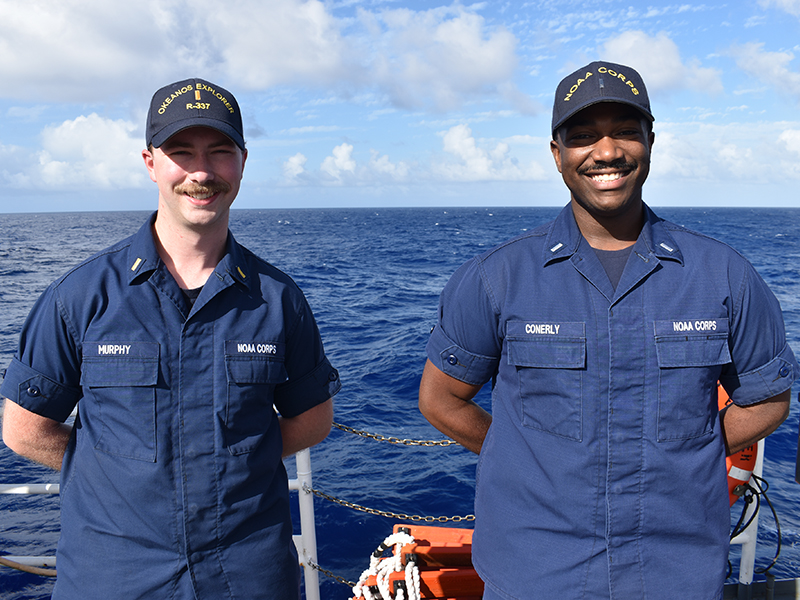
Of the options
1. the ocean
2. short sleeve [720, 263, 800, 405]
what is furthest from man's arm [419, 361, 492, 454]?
the ocean

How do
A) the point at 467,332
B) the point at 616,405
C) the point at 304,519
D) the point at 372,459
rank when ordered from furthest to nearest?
the point at 372,459, the point at 304,519, the point at 467,332, the point at 616,405

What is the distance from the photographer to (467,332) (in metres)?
2.06

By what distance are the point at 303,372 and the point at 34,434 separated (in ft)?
3.01

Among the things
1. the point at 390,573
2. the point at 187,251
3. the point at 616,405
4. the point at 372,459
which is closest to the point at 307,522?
the point at 390,573

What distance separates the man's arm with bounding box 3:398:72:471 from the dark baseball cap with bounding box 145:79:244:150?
100 cm

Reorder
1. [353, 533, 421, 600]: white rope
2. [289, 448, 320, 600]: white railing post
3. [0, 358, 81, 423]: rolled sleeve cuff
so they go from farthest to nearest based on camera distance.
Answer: [289, 448, 320, 600]: white railing post → [353, 533, 421, 600]: white rope → [0, 358, 81, 423]: rolled sleeve cuff

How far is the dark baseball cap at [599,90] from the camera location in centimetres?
187

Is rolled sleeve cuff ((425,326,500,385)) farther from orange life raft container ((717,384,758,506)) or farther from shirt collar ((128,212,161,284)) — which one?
orange life raft container ((717,384,758,506))

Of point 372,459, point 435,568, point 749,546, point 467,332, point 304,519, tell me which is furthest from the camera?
point 372,459

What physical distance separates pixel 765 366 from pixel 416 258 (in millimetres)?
39955

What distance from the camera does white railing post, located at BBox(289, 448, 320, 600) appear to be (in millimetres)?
3031

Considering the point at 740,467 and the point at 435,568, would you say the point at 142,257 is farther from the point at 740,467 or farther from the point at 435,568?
the point at 740,467

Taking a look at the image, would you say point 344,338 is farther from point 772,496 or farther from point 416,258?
point 416,258

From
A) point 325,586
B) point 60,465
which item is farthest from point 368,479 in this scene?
point 60,465
